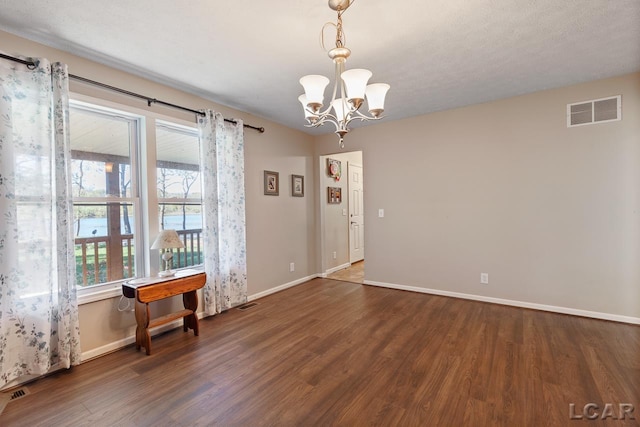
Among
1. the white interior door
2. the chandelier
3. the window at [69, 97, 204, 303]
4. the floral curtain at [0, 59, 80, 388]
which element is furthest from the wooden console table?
the white interior door

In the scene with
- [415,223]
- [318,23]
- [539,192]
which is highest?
[318,23]

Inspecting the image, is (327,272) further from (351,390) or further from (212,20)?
(212,20)

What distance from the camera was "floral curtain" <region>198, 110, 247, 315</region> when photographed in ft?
10.0

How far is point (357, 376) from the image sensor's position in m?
1.99

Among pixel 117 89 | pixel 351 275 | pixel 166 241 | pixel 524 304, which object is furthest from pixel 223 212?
pixel 524 304

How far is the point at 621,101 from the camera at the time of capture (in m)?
2.73

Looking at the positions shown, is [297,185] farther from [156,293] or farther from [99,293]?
[99,293]

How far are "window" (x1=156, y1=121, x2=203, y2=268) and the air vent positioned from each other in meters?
4.01

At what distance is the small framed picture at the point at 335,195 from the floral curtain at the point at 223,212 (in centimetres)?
196

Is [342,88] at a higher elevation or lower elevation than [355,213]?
higher

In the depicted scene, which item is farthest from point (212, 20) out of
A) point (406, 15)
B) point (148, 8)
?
point (406, 15)

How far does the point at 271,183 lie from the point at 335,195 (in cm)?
153

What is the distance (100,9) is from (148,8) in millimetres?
294

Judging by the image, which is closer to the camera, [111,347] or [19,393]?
[19,393]
